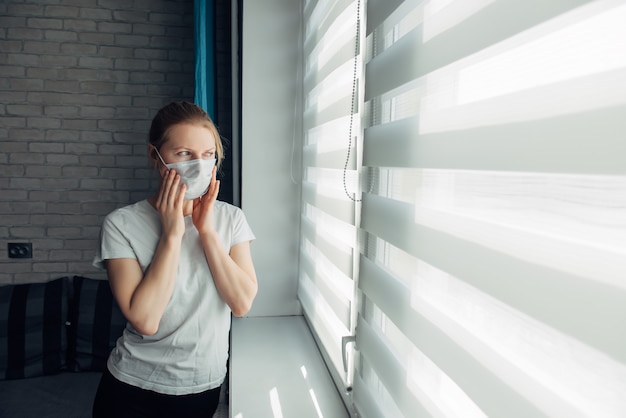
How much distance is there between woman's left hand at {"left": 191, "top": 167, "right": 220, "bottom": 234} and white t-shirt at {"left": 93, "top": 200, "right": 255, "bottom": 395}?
56mm

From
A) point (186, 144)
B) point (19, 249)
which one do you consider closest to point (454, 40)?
point (186, 144)

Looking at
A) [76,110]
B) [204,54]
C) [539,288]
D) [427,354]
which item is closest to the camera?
[539,288]

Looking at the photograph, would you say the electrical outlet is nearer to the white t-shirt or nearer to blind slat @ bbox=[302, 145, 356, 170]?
blind slat @ bbox=[302, 145, 356, 170]

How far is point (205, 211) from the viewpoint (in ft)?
4.43

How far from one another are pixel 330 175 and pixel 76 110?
2.20 m

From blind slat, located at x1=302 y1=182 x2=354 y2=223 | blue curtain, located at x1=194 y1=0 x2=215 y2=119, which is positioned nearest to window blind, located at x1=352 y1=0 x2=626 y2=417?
blind slat, located at x1=302 y1=182 x2=354 y2=223

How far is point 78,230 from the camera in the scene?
319cm

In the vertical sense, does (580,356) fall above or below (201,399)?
above

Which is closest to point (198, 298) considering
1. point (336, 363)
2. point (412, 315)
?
point (336, 363)

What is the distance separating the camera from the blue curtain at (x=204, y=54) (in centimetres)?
255

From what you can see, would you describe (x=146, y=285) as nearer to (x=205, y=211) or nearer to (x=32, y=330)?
(x=205, y=211)

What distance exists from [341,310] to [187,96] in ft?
7.54

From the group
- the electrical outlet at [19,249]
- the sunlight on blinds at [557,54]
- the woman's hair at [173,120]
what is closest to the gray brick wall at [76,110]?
the electrical outlet at [19,249]

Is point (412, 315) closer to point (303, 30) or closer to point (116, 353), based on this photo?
point (116, 353)
